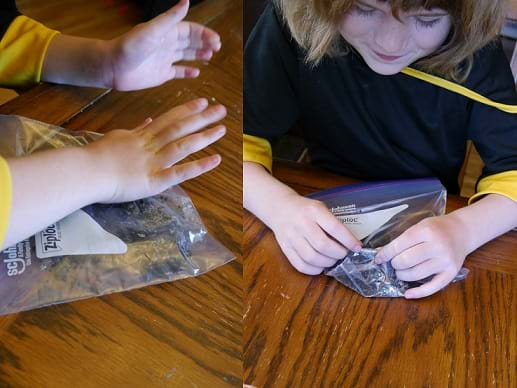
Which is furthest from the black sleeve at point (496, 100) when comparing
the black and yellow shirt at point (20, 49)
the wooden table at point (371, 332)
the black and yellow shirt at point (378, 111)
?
the black and yellow shirt at point (20, 49)

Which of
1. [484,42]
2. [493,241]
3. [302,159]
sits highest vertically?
[484,42]

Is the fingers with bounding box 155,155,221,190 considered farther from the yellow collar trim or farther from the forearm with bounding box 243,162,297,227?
the yellow collar trim

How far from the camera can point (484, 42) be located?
613mm

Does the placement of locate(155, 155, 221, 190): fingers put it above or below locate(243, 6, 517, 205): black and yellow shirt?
above

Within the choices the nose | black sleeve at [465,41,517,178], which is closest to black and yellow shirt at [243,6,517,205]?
black sleeve at [465,41,517,178]

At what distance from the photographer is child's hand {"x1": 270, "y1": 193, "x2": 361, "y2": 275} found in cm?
45

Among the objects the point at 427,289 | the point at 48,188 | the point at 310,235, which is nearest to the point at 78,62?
the point at 48,188

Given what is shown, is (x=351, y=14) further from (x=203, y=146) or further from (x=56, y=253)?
(x=56, y=253)

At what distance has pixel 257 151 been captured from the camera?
66 centimetres

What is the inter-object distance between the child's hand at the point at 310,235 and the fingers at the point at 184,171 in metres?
0.07

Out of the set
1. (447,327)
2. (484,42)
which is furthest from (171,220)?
(484,42)

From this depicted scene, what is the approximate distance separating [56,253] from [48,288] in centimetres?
3

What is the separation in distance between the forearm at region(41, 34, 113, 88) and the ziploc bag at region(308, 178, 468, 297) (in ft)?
0.95

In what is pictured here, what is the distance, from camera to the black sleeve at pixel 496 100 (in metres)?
0.64
